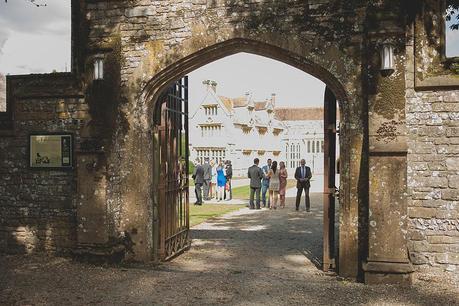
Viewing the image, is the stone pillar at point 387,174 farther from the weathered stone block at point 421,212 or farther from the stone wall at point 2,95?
the stone wall at point 2,95

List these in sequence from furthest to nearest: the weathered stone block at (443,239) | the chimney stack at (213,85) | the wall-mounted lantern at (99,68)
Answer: the chimney stack at (213,85), the wall-mounted lantern at (99,68), the weathered stone block at (443,239)

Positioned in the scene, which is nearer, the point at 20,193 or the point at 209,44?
the point at 209,44

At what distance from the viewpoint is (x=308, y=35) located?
7082 millimetres

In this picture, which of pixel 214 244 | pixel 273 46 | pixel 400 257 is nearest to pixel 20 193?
pixel 214 244

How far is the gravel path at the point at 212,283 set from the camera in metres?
5.87

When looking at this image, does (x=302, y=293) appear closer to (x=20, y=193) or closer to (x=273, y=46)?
(x=273, y=46)

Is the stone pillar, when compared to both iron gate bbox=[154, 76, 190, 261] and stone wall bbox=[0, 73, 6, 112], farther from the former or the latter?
stone wall bbox=[0, 73, 6, 112]

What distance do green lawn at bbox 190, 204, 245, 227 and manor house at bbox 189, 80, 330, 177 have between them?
92.0 feet

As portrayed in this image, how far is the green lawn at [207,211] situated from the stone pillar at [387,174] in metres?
6.97

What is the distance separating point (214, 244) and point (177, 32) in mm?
4652

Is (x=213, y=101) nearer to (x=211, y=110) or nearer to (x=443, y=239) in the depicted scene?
(x=211, y=110)

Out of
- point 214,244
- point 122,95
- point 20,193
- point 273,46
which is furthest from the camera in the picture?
point 214,244


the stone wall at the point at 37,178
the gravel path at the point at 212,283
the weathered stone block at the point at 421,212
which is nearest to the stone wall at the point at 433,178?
the weathered stone block at the point at 421,212

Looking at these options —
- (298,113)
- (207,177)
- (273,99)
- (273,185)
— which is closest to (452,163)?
(273,185)
